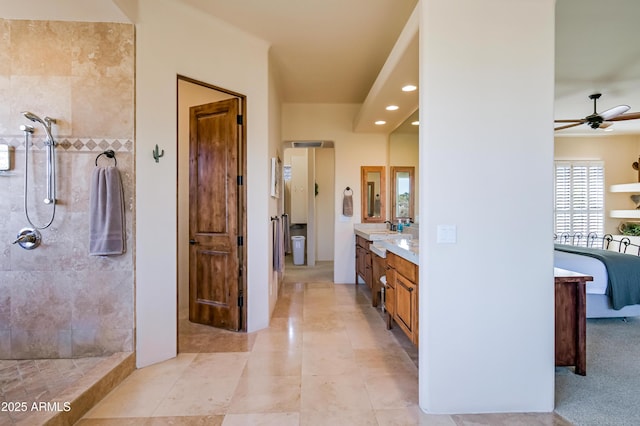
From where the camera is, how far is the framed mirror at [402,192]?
5.27 m

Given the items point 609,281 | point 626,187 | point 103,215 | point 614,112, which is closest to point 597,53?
point 614,112

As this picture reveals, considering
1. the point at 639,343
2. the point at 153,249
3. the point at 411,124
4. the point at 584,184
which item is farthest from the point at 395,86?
the point at 584,184

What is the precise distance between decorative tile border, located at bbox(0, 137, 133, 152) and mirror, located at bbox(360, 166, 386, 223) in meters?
3.69

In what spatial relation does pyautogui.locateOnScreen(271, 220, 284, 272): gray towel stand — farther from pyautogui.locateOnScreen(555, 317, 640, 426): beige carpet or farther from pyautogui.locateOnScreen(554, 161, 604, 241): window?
pyautogui.locateOnScreen(554, 161, 604, 241): window

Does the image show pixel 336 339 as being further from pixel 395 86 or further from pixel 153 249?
pixel 395 86

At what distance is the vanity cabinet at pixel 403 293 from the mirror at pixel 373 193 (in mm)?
2274

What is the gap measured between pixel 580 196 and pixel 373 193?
498 centimetres

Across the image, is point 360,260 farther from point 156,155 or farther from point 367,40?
point 156,155


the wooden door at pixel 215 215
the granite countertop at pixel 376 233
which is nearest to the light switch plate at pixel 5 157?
the wooden door at pixel 215 215

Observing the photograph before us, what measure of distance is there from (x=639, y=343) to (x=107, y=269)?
4815 mm

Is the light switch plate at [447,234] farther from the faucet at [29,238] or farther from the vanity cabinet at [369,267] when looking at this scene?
the faucet at [29,238]

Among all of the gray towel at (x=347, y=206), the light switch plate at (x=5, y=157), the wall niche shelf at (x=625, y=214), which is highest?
the light switch plate at (x=5, y=157)

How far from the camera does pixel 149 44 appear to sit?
2621 mm

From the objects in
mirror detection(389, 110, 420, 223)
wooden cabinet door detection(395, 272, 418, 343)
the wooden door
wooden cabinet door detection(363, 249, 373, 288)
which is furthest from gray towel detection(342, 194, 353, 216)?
wooden cabinet door detection(395, 272, 418, 343)
